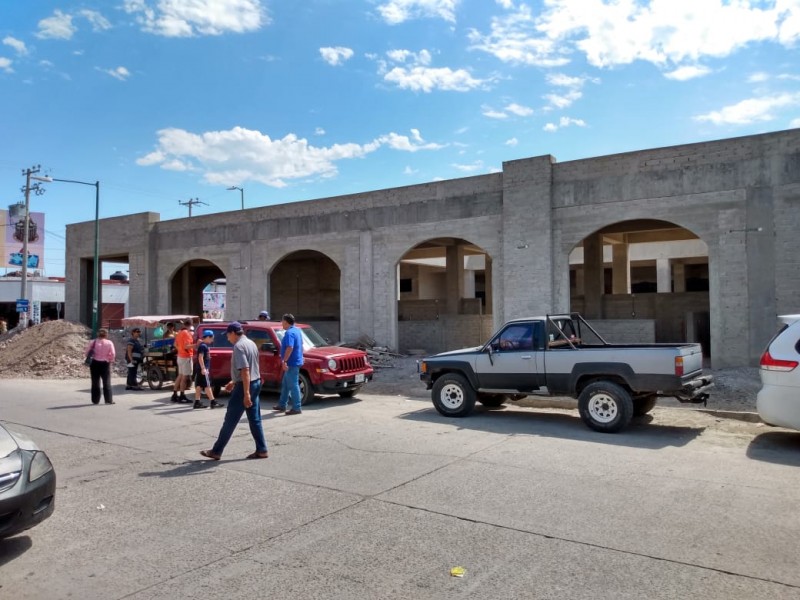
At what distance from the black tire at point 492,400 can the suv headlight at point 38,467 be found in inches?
325

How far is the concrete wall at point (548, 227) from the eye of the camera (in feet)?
55.5

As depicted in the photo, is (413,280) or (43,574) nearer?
(43,574)

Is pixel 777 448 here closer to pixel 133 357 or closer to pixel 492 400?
pixel 492 400

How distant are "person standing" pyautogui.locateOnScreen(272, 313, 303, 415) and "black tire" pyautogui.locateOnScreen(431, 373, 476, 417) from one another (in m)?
2.61

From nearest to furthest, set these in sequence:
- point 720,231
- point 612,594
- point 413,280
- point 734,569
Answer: point 612,594, point 734,569, point 720,231, point 413,280

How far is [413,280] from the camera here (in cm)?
4281

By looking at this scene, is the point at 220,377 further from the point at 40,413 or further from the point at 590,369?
the point at 590,369

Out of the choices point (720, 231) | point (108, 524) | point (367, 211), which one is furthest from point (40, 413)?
point (720, 231)

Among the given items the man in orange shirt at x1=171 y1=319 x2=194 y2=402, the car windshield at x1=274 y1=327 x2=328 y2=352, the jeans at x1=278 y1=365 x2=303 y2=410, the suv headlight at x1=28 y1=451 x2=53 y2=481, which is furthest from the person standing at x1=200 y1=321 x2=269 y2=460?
the man in orange shirt at x1=171 y1=319 x2=194 y2=402

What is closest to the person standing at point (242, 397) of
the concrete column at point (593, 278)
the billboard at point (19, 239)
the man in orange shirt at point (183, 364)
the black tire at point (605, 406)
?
the black tire at point (605, 406)

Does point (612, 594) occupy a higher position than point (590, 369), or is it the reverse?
point (590, 369)

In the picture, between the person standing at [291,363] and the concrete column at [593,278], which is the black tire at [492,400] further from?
the concrete column at [593,278]

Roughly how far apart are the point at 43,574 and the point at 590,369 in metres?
7.74

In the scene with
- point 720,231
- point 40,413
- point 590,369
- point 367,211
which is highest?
point 367,211
